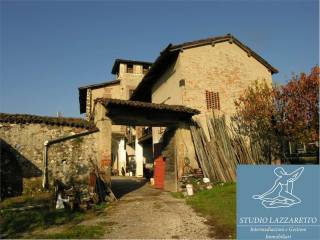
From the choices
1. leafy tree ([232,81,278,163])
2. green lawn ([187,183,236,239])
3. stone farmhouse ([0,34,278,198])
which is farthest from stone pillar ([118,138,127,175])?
green lawn ([187,183,236,239])

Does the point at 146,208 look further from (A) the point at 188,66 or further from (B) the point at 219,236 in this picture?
(A) the point at 188,66

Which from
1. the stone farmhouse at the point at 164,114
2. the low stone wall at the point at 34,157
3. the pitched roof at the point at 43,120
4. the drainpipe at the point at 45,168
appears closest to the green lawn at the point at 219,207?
the stone farmhouse at the point at 164,114

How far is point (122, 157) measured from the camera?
92.4 feet

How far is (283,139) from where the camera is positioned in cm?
1588

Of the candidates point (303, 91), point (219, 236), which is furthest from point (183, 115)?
point (219, 236)

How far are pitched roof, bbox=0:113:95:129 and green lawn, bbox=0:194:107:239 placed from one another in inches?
144

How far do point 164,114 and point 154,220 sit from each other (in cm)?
619

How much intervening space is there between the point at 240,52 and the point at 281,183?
13.1m

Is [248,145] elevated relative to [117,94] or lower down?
lower down

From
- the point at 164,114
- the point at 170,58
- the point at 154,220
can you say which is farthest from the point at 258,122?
the point at 154,220

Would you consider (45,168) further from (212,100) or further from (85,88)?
(85,88)

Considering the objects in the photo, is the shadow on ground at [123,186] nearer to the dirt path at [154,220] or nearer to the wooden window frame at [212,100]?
the dirt path at [154,220]

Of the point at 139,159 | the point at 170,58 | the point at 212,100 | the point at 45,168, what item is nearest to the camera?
the point at 45,168

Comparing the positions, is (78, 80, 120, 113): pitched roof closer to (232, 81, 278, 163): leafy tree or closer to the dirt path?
(232, 81, 278, 163): leafy tree
